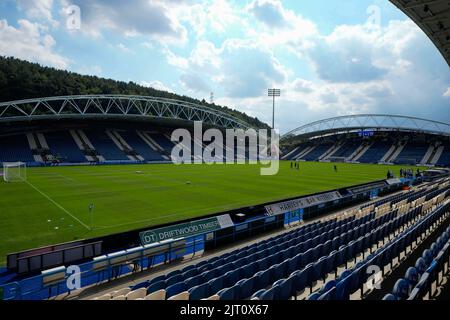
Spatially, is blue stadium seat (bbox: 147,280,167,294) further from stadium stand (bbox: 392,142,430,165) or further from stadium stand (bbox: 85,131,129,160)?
stadium stand (bbox: 392,142,430,165)

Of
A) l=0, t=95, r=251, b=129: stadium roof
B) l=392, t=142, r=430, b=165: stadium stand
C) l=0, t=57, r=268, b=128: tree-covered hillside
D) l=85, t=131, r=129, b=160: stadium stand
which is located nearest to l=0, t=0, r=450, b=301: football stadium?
l=0, t=95, r=251, b=129: stadium roof

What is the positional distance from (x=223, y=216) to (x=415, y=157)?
75.4 metres

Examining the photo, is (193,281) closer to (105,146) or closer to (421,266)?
(421,266)

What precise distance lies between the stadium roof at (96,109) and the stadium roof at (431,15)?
5757 cm

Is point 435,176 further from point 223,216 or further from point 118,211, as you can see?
point 118,211

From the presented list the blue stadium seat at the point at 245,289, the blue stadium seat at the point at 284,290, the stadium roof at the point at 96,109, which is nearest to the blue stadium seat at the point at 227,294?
the blue stadium seat at the point at 245,289

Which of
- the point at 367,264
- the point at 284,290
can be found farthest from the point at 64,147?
the point at 367,264

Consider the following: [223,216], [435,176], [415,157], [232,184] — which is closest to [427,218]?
[223,216]

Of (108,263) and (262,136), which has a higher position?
(262,136)

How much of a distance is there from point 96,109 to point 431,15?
90.8m

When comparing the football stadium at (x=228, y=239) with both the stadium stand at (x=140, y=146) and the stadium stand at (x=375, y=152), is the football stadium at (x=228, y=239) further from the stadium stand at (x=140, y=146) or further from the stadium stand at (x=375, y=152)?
the stadium stand at (x=375, y=152)

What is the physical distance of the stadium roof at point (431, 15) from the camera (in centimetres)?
953

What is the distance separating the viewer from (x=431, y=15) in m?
10.2
